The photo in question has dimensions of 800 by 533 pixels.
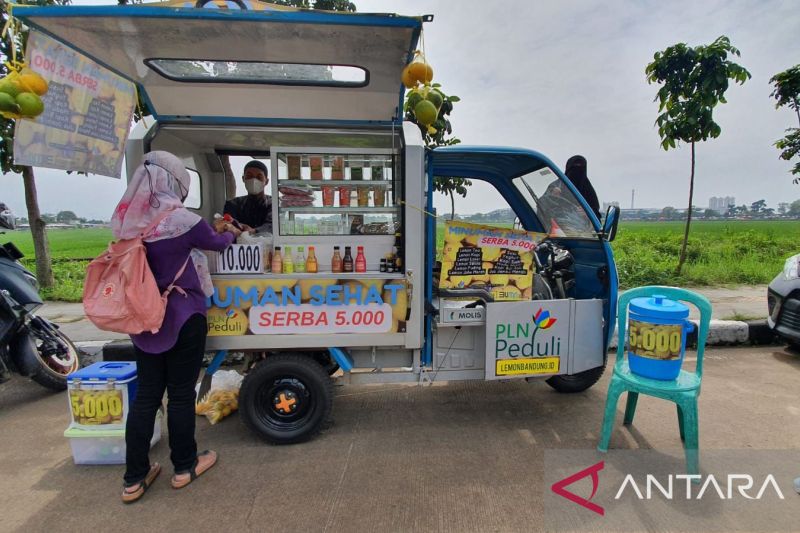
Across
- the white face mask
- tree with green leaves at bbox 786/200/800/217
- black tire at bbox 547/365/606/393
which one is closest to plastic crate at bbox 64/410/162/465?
the white face mask

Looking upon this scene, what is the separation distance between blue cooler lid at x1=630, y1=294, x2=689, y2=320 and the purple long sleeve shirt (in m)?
2.79

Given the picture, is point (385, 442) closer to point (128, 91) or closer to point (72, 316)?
point (128, 91)

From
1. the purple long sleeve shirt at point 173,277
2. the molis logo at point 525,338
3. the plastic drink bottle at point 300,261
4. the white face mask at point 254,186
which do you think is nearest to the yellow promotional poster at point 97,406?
the purple long sleeve shirt at point 173,277

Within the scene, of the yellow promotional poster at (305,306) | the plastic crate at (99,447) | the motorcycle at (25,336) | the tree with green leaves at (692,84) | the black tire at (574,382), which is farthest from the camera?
the tree with green leaves at (692,84)

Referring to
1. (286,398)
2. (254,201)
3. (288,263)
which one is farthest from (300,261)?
(254,201)

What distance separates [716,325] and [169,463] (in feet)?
→ 20.0

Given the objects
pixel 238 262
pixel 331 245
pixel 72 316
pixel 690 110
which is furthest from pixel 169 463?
pixel 690 110

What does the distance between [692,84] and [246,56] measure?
7.53 m

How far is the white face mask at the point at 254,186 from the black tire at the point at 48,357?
237 cm

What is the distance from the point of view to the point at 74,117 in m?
2.78

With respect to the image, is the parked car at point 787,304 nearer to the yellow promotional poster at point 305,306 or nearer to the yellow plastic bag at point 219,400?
the yellow promotional poster at point 305,306

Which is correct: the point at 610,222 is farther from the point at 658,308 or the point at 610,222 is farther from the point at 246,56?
the point at 246,56

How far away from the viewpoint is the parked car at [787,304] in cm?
458

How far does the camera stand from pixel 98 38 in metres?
2.50
